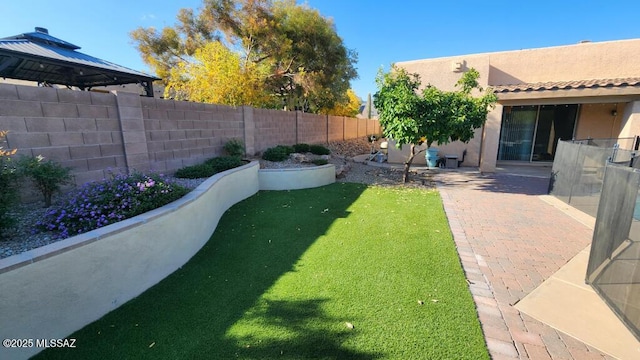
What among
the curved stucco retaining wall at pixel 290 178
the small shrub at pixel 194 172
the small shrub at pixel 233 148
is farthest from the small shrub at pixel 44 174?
the curved stucco retaining wall at pixel 290 178

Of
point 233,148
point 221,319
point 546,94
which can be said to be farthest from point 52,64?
point 546,94

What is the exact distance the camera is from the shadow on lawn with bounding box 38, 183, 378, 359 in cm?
231

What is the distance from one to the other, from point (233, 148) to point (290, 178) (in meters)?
1.92

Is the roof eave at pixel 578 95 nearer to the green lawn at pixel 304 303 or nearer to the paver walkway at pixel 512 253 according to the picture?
the paver walkway at pixel 512 253

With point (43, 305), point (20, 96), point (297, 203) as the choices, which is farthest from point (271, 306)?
point (20, 96)

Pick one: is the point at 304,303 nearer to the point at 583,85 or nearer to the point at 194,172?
the point at 194,172

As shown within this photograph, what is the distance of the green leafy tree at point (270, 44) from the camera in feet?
44.4

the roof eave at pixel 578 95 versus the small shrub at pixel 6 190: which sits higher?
the roof eave at pixel 578 95

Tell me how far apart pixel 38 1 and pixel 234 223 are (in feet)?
25.8

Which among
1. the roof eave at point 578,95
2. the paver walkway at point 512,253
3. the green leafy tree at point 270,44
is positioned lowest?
the paver walkway at point 512,253

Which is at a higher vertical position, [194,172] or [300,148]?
[300,148]

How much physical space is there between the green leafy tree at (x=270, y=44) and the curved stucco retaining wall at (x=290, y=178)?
647cm

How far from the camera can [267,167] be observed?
27.8 feet

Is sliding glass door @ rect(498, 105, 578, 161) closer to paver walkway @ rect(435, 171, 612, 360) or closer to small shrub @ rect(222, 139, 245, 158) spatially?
paver walkway @ rect(435, 171, 612, 360)
